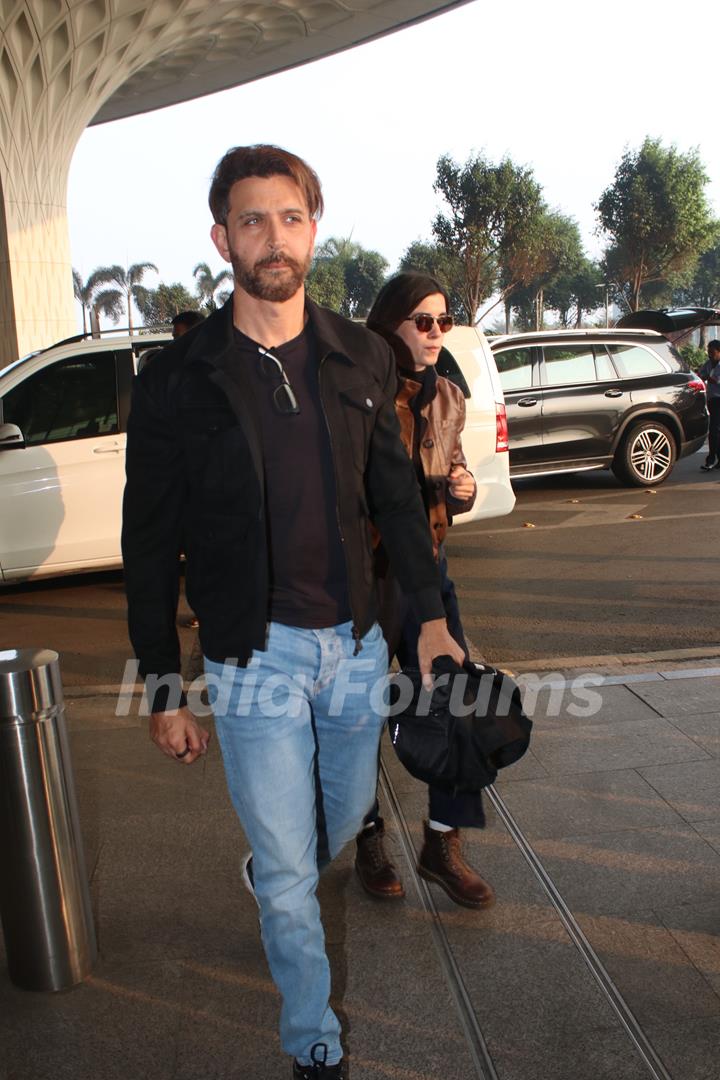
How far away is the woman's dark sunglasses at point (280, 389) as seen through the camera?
2.33 metres

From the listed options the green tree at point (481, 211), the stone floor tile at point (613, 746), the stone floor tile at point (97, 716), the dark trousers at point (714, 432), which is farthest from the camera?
the green tree at point (481, 211)

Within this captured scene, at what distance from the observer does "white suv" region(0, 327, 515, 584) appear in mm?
7785

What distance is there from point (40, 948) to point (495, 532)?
7913 millimetres

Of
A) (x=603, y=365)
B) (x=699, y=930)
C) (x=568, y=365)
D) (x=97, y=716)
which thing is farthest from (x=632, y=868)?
(x=603, y=365)

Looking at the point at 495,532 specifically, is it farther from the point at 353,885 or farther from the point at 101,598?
the point at 353,885

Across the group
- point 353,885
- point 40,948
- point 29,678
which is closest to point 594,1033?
point 353,885

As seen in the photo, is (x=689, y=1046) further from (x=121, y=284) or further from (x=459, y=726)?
(x=121, y=284)

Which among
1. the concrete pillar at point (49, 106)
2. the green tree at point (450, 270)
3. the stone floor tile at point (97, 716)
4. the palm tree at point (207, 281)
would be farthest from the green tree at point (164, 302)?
the stone floor tile at point (97, 716)

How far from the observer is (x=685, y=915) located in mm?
3186

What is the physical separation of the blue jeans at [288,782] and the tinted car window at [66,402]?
5945 mm

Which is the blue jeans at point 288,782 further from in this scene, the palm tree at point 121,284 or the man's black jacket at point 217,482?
Result: the palm tree at point 121,284

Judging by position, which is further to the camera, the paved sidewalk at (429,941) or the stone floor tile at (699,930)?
the stone floor tile at (699,930)

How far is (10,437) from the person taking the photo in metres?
7.50

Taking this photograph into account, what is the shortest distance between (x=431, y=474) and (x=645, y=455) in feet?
33.4
